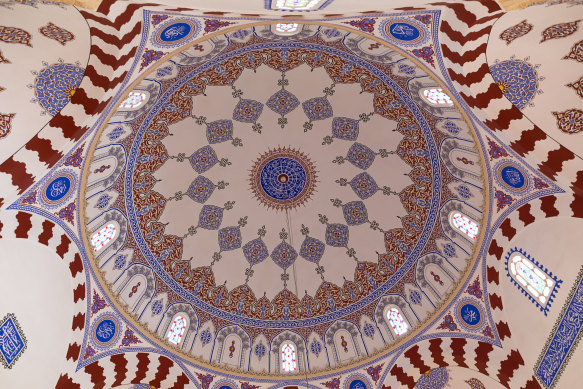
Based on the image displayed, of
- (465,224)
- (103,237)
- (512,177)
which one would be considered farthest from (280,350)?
(512,177)

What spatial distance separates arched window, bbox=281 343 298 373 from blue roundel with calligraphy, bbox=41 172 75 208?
595 centimetres

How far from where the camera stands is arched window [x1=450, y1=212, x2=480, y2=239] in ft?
31.0

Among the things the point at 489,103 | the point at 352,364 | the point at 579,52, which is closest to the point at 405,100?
the point at 489,103

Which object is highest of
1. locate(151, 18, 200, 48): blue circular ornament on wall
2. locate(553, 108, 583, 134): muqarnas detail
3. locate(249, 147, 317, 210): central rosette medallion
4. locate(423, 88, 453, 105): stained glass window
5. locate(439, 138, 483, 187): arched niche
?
locate(249, 147, 317, 210): central rosette medallion

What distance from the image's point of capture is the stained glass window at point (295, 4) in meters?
5.76

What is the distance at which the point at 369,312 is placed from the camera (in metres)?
11.0

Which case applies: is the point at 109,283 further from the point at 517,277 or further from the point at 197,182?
the point at 517,277

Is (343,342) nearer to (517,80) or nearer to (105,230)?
(105,230)

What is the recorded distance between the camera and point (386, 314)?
1090cm

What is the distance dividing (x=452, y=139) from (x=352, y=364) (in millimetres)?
5454

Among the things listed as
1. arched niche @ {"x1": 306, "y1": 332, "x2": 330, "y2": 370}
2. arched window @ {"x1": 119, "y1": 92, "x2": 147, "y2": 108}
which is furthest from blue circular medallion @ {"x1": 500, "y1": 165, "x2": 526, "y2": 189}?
arched window @ {"x1": 119, "y1": 92, "x2": 147, "y2": 108}

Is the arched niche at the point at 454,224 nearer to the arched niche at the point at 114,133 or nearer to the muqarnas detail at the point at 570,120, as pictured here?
the muqarnas detail at the point at 570,120

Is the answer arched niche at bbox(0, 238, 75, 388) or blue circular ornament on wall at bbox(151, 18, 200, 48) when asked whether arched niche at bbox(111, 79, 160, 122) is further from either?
arched niche at bbox(0, 238, 75, 388)

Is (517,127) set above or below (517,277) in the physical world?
above
